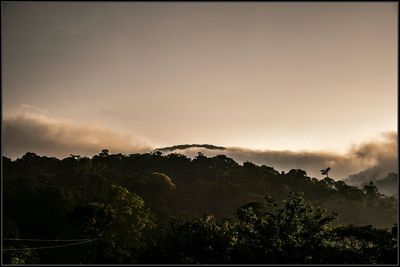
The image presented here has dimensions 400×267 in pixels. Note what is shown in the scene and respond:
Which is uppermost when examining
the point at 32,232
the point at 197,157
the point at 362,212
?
the point at 197,157

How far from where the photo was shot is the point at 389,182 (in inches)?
6767

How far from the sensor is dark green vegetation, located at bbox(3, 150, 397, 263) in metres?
12.6

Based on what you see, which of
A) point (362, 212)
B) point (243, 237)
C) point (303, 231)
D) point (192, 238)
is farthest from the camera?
point (362, 212)

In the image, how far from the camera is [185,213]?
71062mm

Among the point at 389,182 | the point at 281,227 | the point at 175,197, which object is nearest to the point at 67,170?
the point at 175,197

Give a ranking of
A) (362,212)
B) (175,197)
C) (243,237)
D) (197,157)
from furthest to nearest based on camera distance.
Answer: (197,157), (362,212), (175,197), (243,237)

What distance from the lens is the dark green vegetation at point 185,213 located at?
12.6 metres

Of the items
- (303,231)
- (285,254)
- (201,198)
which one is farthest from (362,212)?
(285,254)

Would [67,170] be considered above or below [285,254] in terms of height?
above

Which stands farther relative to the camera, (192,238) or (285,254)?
(192,238)

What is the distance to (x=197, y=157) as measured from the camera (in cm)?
11881

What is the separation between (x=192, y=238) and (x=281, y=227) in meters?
5.76

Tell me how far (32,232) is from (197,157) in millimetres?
68028

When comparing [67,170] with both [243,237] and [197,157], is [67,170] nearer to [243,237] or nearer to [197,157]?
[197,157]
